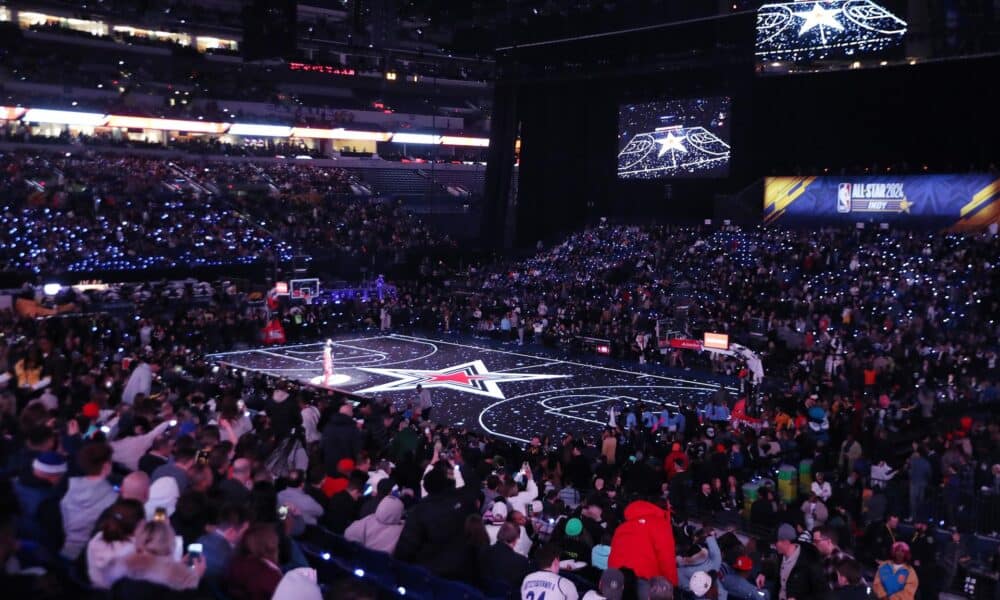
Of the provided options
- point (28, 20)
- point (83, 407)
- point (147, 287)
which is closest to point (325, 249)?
point (147, 287)

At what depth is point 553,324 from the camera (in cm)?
2838

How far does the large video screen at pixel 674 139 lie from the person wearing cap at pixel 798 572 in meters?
29.1

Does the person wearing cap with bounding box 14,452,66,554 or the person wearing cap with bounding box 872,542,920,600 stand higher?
the person wearing cap with bounding box 14,452,66,554

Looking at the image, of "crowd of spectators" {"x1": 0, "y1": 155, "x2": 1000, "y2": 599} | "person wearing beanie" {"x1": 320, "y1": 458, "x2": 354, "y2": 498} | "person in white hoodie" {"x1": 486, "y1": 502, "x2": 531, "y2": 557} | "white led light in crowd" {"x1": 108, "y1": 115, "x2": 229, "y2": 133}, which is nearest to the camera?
"crowd of spectators" {"x1": 0, "y1": 155, "x2": 1000, "y2": 599}

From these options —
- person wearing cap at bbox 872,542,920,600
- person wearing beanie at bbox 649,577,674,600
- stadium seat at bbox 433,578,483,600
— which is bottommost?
person wearing cap at bbox 872,542,920,600

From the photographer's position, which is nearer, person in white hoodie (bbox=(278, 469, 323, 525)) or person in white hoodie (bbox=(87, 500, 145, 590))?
person in white hoodie (bbox=(87, 500, 145, 590))

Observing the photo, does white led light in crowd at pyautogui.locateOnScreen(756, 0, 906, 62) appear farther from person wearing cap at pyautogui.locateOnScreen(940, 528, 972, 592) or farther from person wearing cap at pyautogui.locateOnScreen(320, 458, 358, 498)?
person wearing cap at pyautogui.locateOnScreen(320, 458, 358, 498)

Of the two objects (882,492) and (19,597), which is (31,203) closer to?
(882,492)

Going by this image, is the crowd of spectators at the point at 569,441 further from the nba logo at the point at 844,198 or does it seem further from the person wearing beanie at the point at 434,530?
the nba logo at the point at 844,198

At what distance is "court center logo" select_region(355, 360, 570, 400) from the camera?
21594 millimetres

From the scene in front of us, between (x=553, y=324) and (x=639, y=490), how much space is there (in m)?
17.7

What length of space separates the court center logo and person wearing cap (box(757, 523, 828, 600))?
44.9ft

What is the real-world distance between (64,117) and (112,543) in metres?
45.4

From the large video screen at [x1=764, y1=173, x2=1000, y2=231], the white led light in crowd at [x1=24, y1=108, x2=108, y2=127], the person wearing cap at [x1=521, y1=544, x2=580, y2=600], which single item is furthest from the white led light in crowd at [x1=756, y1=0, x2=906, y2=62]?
the white led light in crowd at [x1=24, y1=108, x2=108, y2=127]
